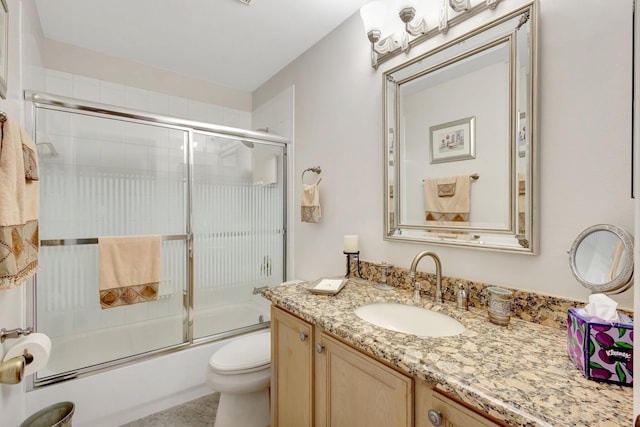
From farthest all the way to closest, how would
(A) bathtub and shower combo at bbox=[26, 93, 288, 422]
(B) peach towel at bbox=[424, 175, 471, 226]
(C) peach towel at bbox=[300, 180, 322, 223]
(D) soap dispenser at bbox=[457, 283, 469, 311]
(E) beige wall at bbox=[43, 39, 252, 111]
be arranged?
(E) beige wall at bbox=[43, 39, 252, 111] < (C) peach towel at bbox=[300, 180, 322, 223] < (A) bathtub and shower combo at bbox=[26, 93, 288, 422] < (B) peach towel at bbox=[424, 175, 471, 226] < (D) soap dispenser at bbox=[457, 283, 469, 311]

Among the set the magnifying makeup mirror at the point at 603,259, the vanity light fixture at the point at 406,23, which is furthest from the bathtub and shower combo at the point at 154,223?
the magnifying makeup mirror at the point at 603,259

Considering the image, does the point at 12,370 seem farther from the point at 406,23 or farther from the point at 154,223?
the point at 406,23

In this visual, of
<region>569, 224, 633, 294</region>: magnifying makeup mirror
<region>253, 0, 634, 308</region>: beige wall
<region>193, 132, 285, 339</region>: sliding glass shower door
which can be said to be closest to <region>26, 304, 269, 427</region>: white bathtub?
<region>193, 132, 285, 339</region>: sliding glass shower door

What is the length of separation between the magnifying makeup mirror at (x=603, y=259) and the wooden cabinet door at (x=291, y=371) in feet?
3.08

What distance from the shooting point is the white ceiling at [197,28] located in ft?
5.66

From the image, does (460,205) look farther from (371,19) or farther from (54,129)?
(54,129)

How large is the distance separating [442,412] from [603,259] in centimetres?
67

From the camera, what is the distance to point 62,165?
1618 millimetres

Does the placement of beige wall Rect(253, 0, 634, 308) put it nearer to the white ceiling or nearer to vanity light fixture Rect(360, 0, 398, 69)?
vanity light fixture Rect(360, 0, 398, 69)

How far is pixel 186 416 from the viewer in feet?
5.79

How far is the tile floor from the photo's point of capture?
1.69 meters

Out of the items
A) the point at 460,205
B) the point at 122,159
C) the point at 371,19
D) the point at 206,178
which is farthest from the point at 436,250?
the point at 122,159

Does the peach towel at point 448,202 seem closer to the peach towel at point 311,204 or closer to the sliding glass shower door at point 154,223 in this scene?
the peach towel at point 311,204

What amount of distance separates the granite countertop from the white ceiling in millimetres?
1647
